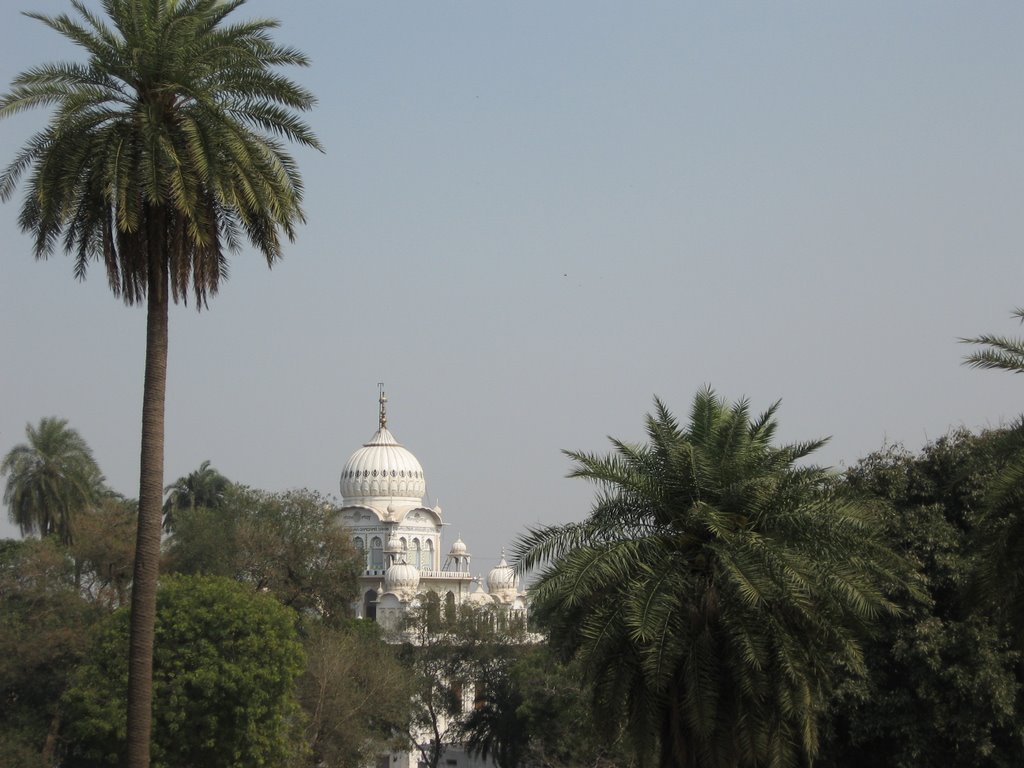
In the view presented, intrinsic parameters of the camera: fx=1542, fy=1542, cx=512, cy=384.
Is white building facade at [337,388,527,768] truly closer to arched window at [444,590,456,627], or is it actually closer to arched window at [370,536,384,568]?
arched window at [370,536,384,568]

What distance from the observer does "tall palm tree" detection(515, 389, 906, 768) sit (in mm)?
22562

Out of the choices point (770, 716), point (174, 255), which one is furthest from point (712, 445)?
point (174, 255)

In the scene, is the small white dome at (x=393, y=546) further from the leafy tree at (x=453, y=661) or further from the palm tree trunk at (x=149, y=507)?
the palm tree trunk at (x=149, y=507)

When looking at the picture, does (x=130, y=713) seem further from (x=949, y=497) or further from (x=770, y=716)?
(x=949, y=497)

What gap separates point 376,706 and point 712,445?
109ft

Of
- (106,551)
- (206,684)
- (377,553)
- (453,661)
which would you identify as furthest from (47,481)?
(377,553)

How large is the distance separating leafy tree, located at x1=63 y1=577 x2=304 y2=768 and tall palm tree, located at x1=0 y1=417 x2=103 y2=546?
77.8ft

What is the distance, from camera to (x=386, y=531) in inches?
4109

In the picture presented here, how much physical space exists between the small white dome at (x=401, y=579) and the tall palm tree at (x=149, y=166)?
7430 centimetres

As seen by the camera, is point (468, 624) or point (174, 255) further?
point (468, 624)

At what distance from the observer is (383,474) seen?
10625 cm

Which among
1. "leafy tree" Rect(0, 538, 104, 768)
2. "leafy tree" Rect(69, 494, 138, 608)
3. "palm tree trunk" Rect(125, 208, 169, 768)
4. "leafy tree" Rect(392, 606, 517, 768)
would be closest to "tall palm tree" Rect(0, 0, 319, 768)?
"palm tree trunk" Rect(125, 208, 169, 768)

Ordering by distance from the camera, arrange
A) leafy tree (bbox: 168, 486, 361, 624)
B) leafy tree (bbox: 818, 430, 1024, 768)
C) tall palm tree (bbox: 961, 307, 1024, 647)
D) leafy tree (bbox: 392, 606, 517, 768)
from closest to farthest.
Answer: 1. tall palm tree (bbox: 961, 307, 1024, 647)
2. leafy tree (bbox: 818, 430, 1024, 768)
3. leafy tree (bbox: 168, 486, 361, 624)
4. leafy tree (bbox: 392, 606, 517, 768)

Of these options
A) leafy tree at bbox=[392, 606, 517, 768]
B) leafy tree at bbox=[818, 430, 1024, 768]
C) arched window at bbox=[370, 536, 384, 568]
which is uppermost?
arched window at bbox=[370, 536, 384, 568]
